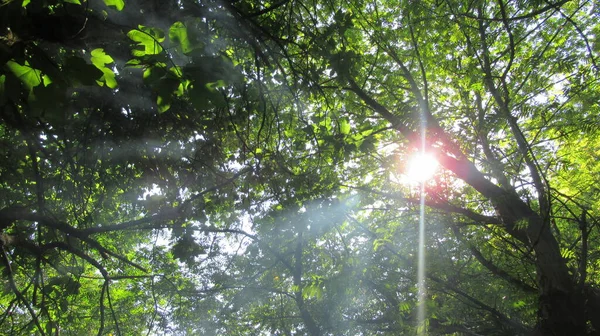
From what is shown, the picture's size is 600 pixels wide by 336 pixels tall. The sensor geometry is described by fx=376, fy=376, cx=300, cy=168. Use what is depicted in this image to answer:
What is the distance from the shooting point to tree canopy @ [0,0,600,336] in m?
2.67

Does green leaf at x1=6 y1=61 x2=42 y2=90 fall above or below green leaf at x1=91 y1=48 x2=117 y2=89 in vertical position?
below

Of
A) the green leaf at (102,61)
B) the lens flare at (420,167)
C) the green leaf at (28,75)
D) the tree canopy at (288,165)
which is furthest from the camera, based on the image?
the lens flare at (420,167)

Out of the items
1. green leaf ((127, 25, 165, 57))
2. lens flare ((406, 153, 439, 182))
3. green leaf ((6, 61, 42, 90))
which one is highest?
lens flare ((406, 153, 439, 182))

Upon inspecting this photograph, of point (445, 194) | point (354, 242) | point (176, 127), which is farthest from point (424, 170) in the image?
point (176, 127)

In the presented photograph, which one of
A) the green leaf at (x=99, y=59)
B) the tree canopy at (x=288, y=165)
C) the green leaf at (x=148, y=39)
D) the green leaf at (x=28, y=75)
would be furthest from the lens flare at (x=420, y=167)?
the green leaf at (x=28, y=75)

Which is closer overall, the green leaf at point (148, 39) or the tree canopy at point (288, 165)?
the green leaf at point (148, 39)

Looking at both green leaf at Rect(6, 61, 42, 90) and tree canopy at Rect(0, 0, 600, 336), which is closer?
green leaf at Rect(6, 61, 42, 90)

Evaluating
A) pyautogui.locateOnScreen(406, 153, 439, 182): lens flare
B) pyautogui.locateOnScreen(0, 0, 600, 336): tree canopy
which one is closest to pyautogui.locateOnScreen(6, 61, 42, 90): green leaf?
pyautogui.locateOnScreen(0, 0, 600, 336): tree canopy

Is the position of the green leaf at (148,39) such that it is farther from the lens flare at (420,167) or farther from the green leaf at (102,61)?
the lens flare at (420,167)

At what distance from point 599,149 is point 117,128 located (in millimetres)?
6646

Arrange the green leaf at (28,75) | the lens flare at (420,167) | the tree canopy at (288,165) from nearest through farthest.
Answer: the green leaf at (28,75)
the tree canopy at (288,165)
the lens flare at (420,167)

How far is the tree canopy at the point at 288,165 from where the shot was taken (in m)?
2.67

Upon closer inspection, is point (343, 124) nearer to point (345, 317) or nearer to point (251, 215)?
point (251, 215)

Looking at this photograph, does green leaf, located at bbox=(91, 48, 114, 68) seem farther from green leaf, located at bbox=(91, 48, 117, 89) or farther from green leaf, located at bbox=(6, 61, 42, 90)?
green leaf, located at bbox=(6, 61, 42, 90)
